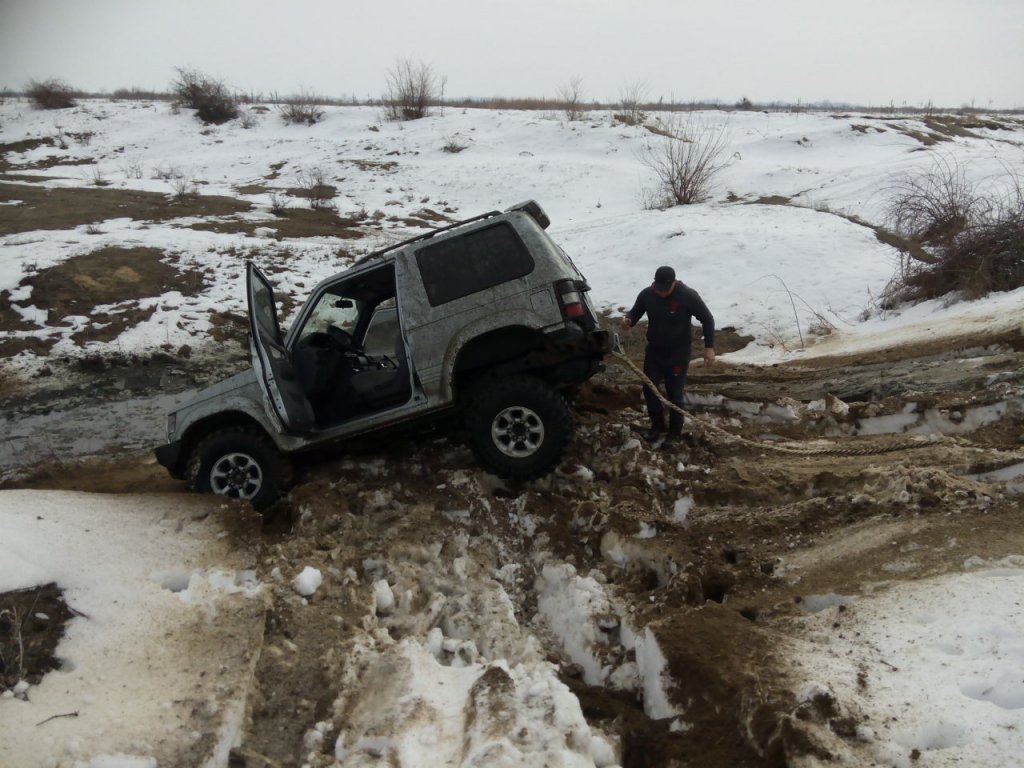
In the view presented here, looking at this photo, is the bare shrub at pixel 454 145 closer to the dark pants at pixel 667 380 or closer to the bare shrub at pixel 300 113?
the bare shrub at pixel 300 113

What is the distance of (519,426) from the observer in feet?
16.7

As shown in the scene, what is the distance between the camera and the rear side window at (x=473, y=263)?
5.10 meters

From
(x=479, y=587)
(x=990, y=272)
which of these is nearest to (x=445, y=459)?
(x=479, y=587)

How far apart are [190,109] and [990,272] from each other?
1188 inches

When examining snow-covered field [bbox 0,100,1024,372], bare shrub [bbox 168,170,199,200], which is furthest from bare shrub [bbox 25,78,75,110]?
bare shrub [bbox 168,170,199,200]

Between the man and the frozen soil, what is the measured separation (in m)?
0.32

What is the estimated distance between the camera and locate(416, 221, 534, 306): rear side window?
16.7 feet

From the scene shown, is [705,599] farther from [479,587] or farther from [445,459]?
[445,459]

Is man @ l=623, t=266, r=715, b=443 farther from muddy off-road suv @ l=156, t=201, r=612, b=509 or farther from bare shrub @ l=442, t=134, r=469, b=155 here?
bare shrub @ l=442, t=134, r=469, b=155

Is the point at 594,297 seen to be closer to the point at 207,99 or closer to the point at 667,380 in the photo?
the point at 667,380

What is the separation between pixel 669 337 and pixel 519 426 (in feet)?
5.36

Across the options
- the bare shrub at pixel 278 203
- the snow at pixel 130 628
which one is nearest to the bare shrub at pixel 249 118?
the bare shrub at pixel 278 203

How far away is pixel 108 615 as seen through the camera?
373 centimetres

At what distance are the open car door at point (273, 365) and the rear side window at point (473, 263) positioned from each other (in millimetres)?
1229
